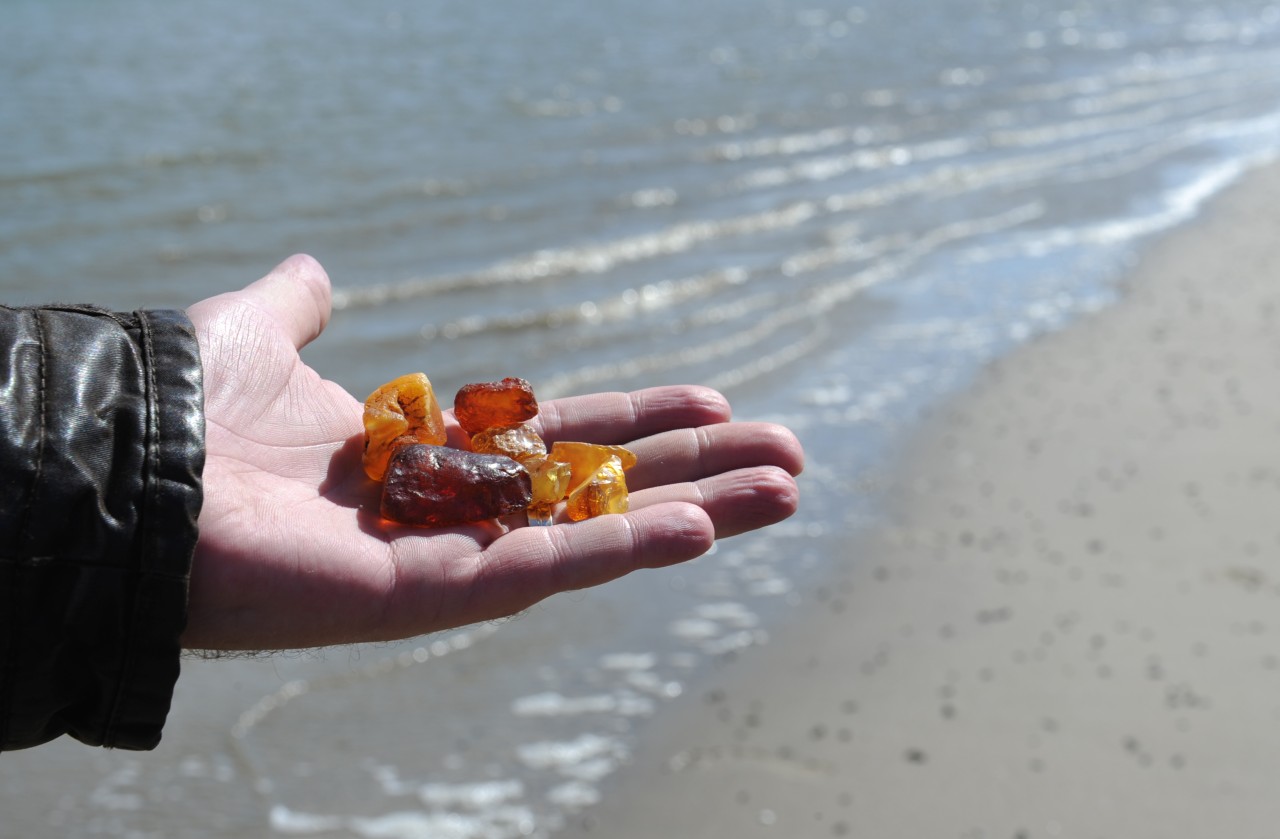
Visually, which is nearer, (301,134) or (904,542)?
(904,542)

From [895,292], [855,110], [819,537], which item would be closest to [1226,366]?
[895,292]

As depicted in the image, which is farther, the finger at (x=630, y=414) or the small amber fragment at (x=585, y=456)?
the finger at (x=630, y=414)

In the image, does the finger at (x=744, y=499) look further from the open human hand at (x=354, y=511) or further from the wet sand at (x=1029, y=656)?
the wet sand at (x=1029, y=656)

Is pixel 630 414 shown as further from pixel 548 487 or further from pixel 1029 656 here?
pixel 1029 656

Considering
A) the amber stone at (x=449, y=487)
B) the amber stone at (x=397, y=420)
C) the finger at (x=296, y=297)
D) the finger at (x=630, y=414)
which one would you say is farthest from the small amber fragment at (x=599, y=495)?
the finger at (x=296, y=297)

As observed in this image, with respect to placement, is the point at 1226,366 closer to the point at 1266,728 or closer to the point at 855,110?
the point at 1266,728

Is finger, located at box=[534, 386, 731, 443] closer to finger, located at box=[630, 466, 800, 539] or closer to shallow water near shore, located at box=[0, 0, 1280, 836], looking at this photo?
finger, located at box=[630, 466, 800, 539]

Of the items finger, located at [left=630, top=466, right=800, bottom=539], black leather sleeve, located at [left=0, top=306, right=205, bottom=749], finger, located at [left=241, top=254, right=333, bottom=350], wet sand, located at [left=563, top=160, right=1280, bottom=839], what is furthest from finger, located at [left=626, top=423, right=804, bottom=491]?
wet sand, located at [left=563, top=160, right=1280, bottom=839]
